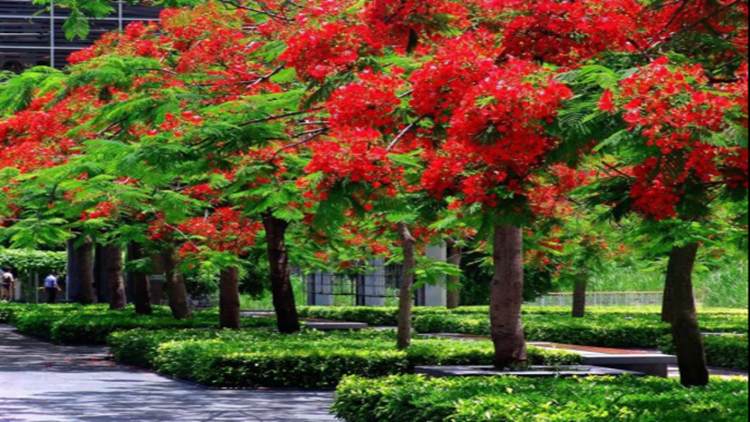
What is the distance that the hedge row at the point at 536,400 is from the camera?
1013 centimetres

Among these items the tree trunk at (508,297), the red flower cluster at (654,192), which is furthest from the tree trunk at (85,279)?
the red flower cluster at (654,192)

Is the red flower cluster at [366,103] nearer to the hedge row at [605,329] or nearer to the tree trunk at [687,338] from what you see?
the tree trunk at [687,338]

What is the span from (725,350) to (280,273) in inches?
351

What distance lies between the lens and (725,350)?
24250mm

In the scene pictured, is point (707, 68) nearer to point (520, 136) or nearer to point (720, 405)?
point (520, 136)

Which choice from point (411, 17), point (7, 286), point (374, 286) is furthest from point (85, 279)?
point (411, 17)

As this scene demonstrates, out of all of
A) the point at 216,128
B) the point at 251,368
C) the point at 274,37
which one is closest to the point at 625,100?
the point at 216,128

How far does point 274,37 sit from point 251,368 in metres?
6.02

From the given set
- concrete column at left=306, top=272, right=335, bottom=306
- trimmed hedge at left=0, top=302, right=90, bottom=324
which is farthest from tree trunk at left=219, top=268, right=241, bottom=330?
concrete column at left=306, top=272, right=335, bottom=306

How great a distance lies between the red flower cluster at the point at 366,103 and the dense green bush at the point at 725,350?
50.7 ft

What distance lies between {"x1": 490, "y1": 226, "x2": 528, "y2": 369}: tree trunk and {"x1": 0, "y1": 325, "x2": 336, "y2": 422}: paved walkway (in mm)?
2540

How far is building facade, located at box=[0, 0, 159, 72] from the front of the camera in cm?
4934

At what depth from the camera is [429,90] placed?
957cm

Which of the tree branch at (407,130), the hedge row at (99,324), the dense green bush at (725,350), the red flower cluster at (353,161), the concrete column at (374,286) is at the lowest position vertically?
the dense green bush at (725,350)
